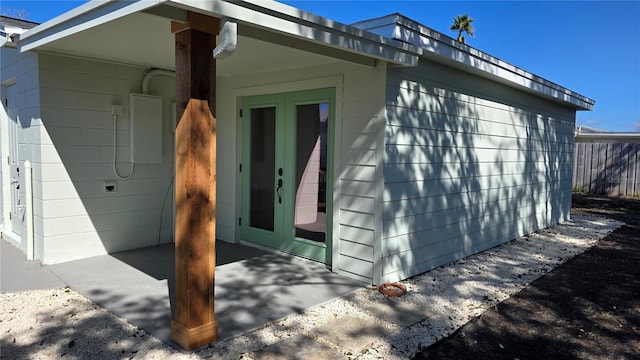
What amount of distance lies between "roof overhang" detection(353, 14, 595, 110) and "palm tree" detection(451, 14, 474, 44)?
15577 millimetres

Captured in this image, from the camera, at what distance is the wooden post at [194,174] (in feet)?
8.63

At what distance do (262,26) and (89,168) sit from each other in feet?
10.3

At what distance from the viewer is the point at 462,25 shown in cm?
2102

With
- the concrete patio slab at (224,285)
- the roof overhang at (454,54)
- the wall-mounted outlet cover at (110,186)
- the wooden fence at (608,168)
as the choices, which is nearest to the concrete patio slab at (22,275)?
the concrete patio slab at (224,285)

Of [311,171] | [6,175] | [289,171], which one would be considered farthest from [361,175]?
[6,175]

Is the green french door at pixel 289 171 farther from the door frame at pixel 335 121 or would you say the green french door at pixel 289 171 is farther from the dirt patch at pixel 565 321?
the dirt patch at pixel 565 321

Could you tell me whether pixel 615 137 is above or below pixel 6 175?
above

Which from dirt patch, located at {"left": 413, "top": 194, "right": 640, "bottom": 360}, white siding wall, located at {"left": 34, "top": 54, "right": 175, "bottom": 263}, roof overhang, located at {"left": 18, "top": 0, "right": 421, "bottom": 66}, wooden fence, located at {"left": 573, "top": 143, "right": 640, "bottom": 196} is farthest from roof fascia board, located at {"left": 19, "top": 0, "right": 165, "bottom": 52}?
wooden fence, located at {"left": 573, "top": 143, "right": 640, "bottom": 196}

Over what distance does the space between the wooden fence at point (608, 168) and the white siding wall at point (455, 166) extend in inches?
321

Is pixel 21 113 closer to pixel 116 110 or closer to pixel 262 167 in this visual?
pixel 116 110

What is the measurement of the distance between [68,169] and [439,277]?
4.14 meters

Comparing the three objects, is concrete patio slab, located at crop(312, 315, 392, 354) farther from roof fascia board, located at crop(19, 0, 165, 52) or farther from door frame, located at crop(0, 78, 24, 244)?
door frame, located at crop(0, 78, 24, 244)

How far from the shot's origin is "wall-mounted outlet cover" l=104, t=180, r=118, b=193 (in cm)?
494

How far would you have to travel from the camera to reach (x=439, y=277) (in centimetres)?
460
